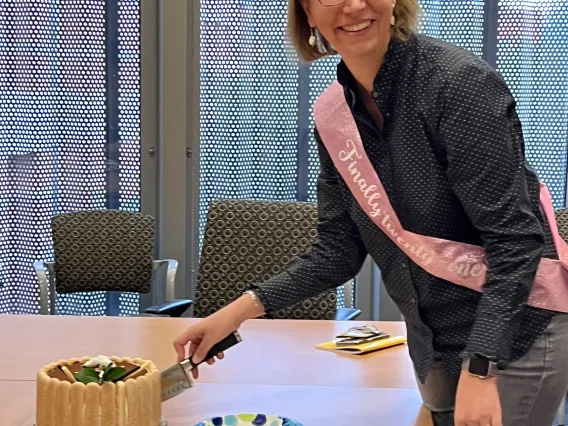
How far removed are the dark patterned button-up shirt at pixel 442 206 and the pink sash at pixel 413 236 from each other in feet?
0.07

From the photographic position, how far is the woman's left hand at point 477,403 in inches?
45.4

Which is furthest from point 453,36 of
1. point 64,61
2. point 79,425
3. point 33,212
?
point 79,425

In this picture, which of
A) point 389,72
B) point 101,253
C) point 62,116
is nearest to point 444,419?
point 389,72

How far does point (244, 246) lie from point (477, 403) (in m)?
1.59

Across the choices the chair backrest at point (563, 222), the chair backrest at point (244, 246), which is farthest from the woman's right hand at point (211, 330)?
the chair backrest at point (563, 222)

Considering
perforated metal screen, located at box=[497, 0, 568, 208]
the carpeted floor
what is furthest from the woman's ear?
perforated metal screen, located at box=[497, 0, 568, 208]

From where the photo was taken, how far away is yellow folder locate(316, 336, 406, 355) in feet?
6.25

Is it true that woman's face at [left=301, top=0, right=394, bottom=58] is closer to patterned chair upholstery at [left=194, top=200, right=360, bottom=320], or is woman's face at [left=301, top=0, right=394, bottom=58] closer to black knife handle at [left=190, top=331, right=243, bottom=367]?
black knife handle at [left=190, top=331, right=243, bottom=367]

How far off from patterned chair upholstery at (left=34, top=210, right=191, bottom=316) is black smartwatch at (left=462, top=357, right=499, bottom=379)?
2039 mm

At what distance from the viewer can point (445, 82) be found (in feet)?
4.24

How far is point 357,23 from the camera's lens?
1.37 m

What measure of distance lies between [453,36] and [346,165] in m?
2.13

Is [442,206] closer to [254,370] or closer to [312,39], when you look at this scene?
[312,39]

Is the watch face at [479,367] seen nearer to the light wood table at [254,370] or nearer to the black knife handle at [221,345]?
the light wood table at [254,370]
